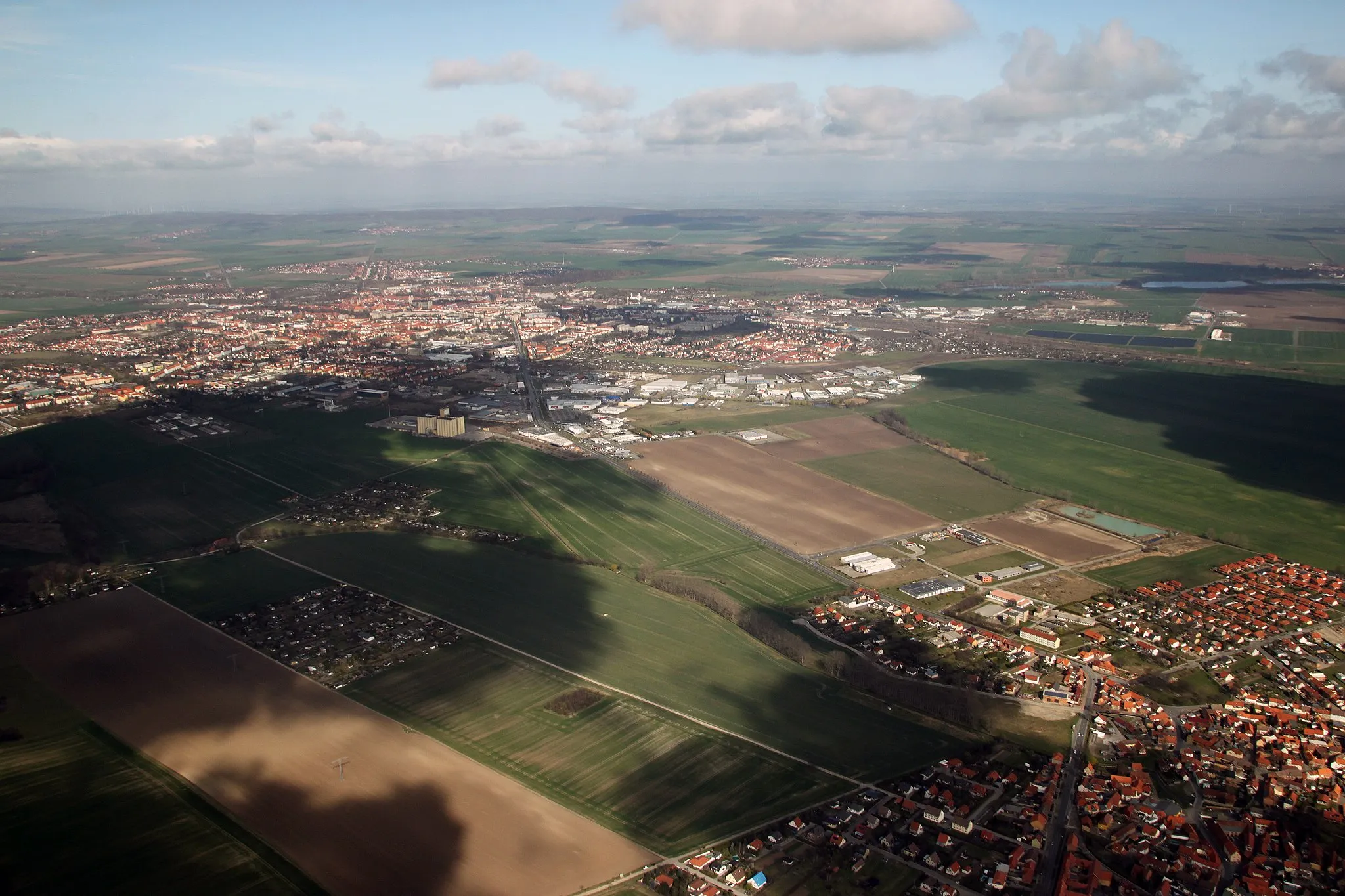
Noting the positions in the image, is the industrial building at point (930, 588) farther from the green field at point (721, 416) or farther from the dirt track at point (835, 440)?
the green field at point (721, 416)

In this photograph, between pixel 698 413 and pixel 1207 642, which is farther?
pixel 698 413

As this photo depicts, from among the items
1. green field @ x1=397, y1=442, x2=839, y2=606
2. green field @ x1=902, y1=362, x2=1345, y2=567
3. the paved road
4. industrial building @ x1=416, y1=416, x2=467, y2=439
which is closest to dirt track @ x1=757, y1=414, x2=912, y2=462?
green field @ x1=902, y1=362, x2=1345, y2=567

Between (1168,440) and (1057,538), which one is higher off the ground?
(1168,440)

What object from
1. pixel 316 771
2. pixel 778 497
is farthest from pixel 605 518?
pixel 316 771

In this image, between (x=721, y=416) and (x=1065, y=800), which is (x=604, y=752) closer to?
(x=1065, y=800)

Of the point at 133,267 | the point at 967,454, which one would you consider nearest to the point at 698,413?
the point at 967,454

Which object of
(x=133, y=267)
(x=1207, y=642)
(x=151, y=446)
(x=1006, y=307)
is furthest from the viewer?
(x=133, y=267)

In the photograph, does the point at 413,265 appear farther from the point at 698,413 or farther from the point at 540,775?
the point at 540,775

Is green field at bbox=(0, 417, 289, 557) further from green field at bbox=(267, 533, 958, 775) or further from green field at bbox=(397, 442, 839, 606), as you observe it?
green field at bbox=(397, 442, 839, 606)
